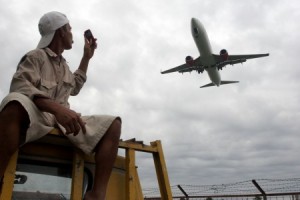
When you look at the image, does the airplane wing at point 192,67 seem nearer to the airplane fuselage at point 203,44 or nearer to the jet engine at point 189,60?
the jet engine at point 189,60

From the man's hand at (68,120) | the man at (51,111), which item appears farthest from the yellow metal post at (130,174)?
the man's hand at (68,120)

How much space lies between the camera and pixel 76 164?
154 centimetres

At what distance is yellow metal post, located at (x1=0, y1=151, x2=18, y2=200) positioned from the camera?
1.31 m

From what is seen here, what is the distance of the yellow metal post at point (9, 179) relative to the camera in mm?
1311

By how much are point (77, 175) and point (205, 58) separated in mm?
28774

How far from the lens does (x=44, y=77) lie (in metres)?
1.70

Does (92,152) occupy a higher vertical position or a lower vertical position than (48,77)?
lower

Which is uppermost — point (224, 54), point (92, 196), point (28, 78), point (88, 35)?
point (224, 54)

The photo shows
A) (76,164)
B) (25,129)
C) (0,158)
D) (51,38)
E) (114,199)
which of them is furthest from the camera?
(51,38)

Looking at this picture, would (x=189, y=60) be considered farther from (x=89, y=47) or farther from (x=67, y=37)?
(x=67, y=37)

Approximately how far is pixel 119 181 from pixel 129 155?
0.16m

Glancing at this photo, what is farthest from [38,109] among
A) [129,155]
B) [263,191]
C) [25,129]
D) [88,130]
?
[263,191]

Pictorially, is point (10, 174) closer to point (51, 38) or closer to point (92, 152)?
point (92, 152)

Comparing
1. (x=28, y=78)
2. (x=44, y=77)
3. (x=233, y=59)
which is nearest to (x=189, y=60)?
(x=233, y=59)
